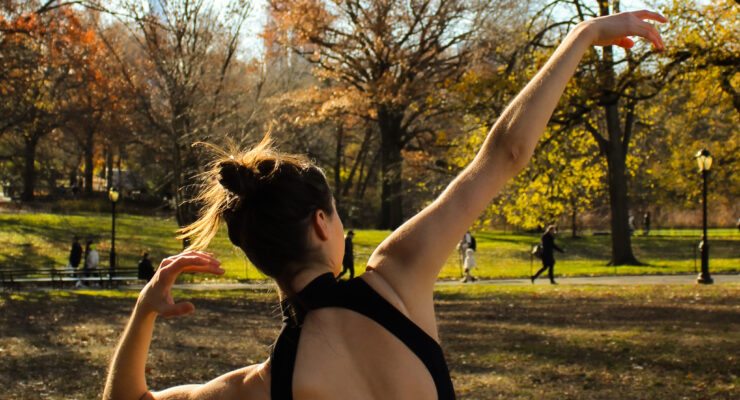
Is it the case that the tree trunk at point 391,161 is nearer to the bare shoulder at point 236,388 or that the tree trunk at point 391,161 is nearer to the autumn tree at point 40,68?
the autumn tree at point 40,68

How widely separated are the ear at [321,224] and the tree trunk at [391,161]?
36.1m

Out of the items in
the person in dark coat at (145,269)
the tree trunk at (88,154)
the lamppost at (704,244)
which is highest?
the tree trunk at (88,154)

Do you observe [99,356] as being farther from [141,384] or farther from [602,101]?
[602,101]

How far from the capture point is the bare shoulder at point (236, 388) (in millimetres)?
1586

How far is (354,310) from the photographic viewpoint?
1.57m

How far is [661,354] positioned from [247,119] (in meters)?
19.4

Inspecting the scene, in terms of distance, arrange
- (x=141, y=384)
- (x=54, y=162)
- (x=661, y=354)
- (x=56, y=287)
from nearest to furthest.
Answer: (x=141, y=384) < (x=661, y=354) < (x=56, y=287) < (x=54, y=162)

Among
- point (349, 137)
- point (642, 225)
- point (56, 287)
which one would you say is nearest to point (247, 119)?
point (56, 287)

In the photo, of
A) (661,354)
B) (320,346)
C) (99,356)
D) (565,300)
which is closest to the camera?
(320,346)

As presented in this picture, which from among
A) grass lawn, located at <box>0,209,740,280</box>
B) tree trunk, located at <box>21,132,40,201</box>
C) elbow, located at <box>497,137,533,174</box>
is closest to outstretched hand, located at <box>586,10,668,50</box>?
elbow, located at <box>497,137,533,174</box>

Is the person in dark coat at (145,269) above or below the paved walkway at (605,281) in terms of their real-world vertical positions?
above

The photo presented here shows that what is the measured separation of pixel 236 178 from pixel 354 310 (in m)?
0.38

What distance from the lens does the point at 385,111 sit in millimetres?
40312

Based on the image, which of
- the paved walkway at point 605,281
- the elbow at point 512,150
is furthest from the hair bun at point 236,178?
the paved walkway at point 605,281
